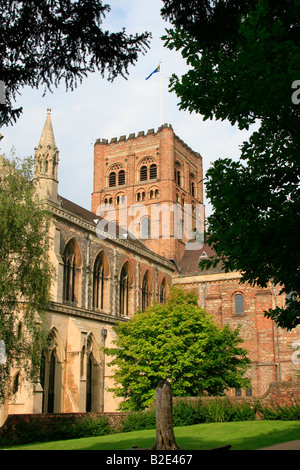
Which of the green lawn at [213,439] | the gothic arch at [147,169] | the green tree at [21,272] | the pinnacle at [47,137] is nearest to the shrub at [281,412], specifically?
the green lawn at [213,439]

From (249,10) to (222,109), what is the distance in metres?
2.40

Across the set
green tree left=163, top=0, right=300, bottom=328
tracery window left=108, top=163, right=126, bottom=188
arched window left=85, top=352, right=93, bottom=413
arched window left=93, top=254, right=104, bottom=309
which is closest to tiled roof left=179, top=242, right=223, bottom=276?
tracery window left=108, top=163, right=126, bottom=188

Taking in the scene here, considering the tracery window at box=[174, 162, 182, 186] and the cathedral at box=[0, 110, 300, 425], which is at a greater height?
the tracery window at box=[174, 162, 182, 186]

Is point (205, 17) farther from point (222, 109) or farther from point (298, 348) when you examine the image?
point (298, 348)

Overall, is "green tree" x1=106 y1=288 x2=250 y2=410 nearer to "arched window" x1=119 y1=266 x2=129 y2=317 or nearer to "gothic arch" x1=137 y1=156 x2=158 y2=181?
"arched window" x1=119 y1=266 x2=129 y2=317

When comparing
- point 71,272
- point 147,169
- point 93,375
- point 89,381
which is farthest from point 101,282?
point 147,169

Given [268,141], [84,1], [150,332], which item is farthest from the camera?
[150,332]

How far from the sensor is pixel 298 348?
130 feet

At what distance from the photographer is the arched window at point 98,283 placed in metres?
34.8

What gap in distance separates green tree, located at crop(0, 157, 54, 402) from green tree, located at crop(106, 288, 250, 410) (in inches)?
288

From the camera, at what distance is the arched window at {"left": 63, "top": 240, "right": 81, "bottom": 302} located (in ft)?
105

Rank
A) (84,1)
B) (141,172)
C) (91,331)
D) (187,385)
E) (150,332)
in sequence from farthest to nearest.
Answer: (141,172) < (91,331) < (150,332) < (187,385) < (84,1)

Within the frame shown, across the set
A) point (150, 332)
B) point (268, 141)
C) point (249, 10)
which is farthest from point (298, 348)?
point (249, 10)

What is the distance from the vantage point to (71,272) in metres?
32.8
